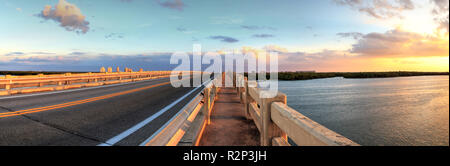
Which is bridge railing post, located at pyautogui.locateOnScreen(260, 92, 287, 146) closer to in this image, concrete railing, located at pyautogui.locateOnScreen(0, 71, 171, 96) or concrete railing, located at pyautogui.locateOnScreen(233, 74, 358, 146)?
concrete railing, located at pyautogui.locateOnScreen(233, 74, 358, 146)

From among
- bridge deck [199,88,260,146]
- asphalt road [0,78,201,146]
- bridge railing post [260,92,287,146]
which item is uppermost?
bridge railing post [260,92,287,146]

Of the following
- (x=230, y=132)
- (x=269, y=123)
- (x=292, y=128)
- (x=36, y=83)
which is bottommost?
(x=230, y=132)

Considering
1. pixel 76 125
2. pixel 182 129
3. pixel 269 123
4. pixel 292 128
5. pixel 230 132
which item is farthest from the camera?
pixel 76 125

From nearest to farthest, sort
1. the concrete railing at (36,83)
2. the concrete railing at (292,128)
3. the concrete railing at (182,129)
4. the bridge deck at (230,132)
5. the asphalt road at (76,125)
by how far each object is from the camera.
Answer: the concrete railing at (292,128), the concrete railing at (182,129), the bridge deck at (230,132), the asphalt road at (76,125), the concrete railing at (36,83)

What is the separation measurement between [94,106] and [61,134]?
3.75 meters

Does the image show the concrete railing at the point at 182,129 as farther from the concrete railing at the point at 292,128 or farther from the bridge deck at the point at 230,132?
the concrete railing at the point at 292,128

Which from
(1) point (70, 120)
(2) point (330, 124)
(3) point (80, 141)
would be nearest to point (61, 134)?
(3) point (80, 141)

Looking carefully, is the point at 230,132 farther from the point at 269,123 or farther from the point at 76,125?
the point at 76,125

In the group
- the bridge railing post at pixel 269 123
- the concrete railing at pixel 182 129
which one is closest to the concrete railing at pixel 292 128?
the bridge railing post at pixel 269 123

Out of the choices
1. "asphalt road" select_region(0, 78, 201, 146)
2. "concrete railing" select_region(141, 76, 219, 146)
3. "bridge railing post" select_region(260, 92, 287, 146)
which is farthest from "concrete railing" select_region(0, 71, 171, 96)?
"bridge railing post" select_region(260, 92, 287, 146)

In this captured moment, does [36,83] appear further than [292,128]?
Yes

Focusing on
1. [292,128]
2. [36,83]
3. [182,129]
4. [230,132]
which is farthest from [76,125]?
[36,83]

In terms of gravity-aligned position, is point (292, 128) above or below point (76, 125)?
above
